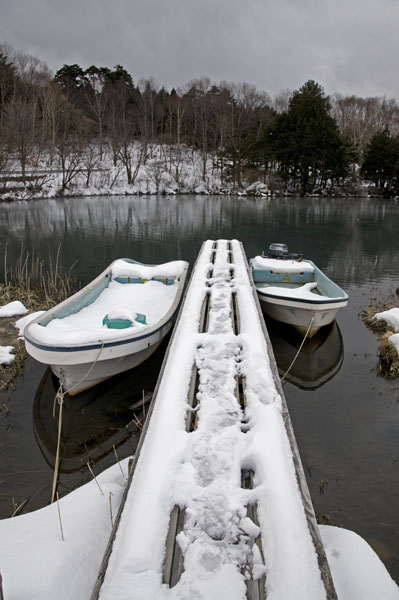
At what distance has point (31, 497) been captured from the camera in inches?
142

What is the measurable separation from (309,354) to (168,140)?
5592 cm

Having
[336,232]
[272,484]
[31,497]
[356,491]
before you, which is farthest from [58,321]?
[336,232]

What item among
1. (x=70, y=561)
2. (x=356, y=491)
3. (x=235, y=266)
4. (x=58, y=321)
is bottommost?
(x=356, y=491)

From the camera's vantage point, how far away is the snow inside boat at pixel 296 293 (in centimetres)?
688

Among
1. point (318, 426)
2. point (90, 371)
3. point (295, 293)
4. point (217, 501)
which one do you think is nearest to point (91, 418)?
point (90, 371)

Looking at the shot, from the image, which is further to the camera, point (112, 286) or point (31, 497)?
point (112, 286)

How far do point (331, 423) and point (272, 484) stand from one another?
283 cm

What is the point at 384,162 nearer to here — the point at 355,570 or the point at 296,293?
the point at 296,293

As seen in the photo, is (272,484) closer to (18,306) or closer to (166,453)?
(166,453)

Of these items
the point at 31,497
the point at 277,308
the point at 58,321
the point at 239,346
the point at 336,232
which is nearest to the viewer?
the point at 31,497

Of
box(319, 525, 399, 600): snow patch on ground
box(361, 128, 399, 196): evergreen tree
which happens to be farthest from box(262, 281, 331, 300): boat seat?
box(361, 128, 399, 196): evergreen tree

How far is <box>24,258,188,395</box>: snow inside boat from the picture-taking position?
14.6 ft

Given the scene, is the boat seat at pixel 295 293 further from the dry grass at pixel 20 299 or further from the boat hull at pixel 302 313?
the dry grass at pixel 20 299

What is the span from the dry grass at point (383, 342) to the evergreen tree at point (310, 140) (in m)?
39.7
